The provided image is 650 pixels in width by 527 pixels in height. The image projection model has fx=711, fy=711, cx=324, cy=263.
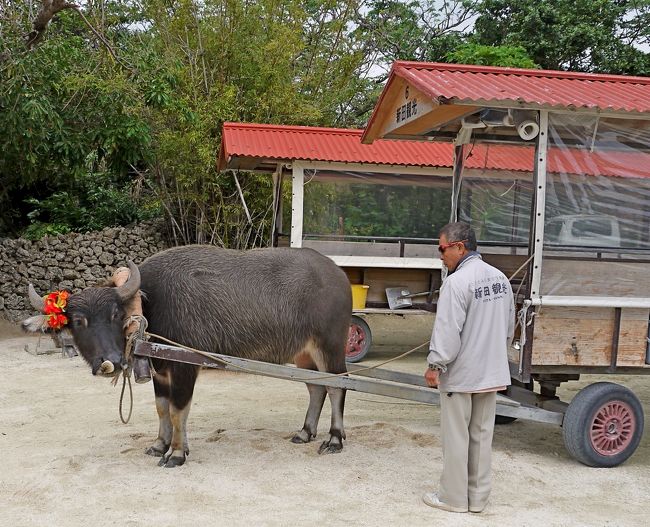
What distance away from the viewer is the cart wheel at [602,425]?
14.4 ft

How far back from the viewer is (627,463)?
15.3ft

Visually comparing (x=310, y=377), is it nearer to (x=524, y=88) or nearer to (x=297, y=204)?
(x=524, y=88)

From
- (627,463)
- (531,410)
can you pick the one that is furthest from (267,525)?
(627,463)

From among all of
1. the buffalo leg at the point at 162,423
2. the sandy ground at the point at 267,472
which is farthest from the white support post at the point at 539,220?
the buffalo leg at the point at 162,423

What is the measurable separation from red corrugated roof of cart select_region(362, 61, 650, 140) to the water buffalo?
143cm

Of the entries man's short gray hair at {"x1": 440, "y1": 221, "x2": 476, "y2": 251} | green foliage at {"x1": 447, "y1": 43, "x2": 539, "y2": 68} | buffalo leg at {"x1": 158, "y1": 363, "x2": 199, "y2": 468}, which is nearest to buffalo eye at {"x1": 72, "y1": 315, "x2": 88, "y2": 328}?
buffalo leg at {"x1": 158, "y1": 363, "x2": 199, "y2": 468}

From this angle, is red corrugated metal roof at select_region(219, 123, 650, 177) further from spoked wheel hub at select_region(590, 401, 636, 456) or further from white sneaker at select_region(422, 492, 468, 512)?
white sneaker at select_region(422, 492, 468, 512)

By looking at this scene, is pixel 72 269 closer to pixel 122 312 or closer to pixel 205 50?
pixel 205 50

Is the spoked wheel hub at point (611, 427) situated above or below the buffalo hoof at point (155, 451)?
Result: above

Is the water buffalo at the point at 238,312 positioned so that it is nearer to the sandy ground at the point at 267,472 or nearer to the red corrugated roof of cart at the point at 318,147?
the sandy ground at the point at 267,472

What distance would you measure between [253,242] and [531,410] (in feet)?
23.8

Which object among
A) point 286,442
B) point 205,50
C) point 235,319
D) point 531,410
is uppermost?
point 205,50

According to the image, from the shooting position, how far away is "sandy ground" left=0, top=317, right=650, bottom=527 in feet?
11.8

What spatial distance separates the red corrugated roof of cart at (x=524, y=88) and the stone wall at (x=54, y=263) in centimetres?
650
